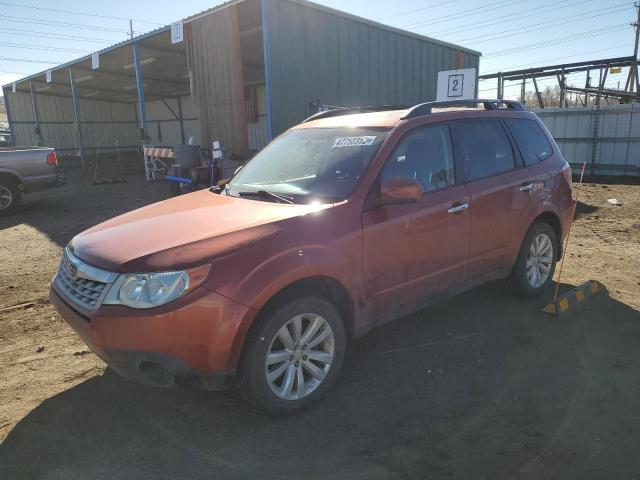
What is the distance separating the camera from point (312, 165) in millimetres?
3668

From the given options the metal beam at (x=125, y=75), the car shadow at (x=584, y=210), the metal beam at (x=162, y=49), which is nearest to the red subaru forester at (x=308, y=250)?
the car shadow at (x=584, y=210)

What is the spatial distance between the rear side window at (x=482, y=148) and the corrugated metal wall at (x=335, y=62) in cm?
659

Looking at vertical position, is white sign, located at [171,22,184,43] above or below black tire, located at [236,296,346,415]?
above

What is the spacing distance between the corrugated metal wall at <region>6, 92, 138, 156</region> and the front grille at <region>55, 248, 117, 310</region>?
25.4 meters

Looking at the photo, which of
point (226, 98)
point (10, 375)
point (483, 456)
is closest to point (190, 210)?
point (10, 375)

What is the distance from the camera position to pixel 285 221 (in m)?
2.90

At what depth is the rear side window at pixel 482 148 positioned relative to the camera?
3.96 meters

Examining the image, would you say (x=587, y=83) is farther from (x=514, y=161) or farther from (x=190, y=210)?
(x=190, y=210)

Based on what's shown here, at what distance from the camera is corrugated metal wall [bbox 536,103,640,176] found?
14981mm

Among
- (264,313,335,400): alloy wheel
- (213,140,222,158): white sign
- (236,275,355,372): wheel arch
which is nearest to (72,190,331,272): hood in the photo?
(236,275,355,372): wheel arch

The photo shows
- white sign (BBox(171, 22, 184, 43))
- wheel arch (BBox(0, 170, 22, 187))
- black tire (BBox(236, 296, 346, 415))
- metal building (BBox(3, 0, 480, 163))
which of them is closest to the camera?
black tire (BBox(236, 296, 346, 415))

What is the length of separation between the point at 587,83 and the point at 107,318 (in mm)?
19848

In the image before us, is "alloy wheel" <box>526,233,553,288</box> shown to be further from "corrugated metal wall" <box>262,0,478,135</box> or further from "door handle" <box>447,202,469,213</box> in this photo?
"corrugated metal wall" <box>262,0,478,135</box>

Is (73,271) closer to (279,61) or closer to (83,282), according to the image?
(83,282)
